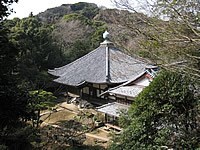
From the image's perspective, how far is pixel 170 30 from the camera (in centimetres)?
483

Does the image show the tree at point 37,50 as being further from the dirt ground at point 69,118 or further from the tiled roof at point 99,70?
the dirt ground at point 69,118

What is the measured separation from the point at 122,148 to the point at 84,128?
7.42 meters

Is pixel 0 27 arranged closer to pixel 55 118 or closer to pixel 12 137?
pixel 12 137

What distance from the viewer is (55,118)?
18.6 m

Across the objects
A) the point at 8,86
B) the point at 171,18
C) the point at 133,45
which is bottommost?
the point at 8,86

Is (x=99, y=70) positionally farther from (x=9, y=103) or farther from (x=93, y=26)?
(x=93, y=26)

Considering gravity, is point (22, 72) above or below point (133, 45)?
below

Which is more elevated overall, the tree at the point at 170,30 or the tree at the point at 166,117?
the tree at the point at 170,30

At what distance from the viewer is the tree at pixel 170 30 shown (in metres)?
4.68

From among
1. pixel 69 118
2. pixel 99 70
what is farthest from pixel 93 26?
pixel 69 118

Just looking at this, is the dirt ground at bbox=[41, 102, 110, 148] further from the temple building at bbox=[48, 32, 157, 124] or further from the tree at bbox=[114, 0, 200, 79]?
the tree at bbox=[114, 0, 200, 79]

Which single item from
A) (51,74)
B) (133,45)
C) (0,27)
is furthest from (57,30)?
(133,45)

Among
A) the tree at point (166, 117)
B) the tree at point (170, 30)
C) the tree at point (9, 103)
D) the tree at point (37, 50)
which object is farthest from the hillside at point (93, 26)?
the tree at point (9, 103)

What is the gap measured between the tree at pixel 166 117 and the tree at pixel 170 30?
2.55m
